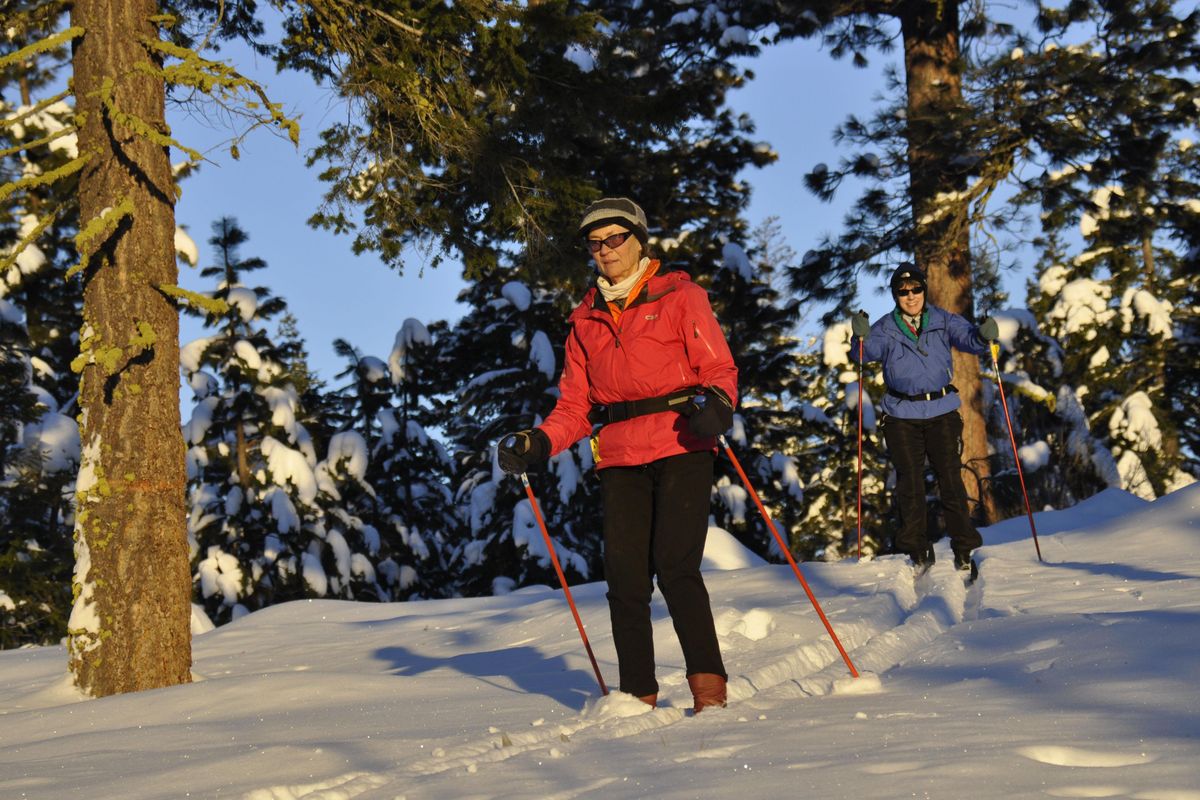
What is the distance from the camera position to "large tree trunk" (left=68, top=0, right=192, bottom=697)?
22.8 ft

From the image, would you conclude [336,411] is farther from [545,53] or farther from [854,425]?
[545,53]

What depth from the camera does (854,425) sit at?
1136 inches

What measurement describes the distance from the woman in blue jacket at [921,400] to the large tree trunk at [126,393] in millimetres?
5010

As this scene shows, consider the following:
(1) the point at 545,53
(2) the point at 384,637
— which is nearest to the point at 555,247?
(1) the point at 545,53

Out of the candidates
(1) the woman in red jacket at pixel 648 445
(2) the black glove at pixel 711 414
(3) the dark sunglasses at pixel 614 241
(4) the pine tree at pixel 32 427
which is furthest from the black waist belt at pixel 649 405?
(4) the pine tree at pixel 32 427

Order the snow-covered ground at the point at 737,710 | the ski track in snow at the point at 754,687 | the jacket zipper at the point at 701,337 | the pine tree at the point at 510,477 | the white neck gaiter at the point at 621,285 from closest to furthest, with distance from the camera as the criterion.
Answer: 1. the snow-covered ground at the point at 737,710
2. the ski track in snow at the point at 754,687
3. the jacket zipper at the point at 701,337
4. the white neck gaiter at the point at 621,285
5. the pine tree at the point at 510,477

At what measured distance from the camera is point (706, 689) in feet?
15.5

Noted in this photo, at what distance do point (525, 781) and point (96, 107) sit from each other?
5.47 meters

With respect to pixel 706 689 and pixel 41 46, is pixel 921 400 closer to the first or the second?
pixel 706 689

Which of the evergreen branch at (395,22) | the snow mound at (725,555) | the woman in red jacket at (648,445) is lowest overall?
the snow mound at (725,555)

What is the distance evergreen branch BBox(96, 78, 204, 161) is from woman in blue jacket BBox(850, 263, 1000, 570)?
16.2 feet

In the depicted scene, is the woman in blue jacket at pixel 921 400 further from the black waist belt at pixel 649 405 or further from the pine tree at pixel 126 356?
the pine tree at pixel 126 356

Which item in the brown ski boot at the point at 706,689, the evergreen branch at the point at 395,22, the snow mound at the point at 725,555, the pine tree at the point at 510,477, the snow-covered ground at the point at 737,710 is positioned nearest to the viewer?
the snow-covered ground at the point at 737,710

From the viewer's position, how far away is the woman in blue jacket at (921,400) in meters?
8.55
